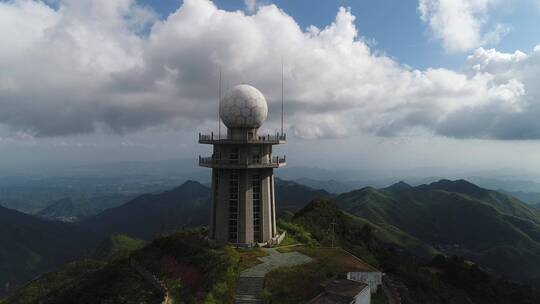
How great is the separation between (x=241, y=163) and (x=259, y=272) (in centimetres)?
1374

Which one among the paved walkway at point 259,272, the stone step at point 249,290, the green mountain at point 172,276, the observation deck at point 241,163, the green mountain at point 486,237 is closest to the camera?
the stone step at point 249,290

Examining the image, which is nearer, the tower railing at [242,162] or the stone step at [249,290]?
the stone step at [249,290]

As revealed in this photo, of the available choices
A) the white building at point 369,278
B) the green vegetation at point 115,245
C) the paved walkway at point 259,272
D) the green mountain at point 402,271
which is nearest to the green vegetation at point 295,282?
the green mountain at point 402,271

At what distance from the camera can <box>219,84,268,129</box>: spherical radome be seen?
43781mm

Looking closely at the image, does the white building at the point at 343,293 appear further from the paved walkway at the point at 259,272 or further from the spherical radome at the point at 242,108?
the spherical radome at the point at 242,108

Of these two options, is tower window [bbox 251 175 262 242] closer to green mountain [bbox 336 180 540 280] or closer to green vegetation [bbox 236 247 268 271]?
green vegetation [bbox 236 247 268 271]

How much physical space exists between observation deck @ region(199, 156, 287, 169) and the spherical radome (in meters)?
4.42

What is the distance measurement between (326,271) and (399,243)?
129249 millimetres

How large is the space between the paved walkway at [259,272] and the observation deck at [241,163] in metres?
9.56

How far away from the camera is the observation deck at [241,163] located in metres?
41.8

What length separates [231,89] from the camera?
45.4m

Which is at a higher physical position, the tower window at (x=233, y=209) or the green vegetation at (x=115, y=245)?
the tower window at (x=233, y=209)

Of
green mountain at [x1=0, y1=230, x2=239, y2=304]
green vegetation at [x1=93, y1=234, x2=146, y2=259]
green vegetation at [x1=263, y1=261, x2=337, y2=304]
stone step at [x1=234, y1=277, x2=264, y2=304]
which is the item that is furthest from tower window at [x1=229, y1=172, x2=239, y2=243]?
green vegetation at [x1=93, y1=234, x2=146, y2=259]

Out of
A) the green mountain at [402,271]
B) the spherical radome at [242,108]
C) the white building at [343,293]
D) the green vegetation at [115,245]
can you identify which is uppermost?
the spherical radome at [242,108]
